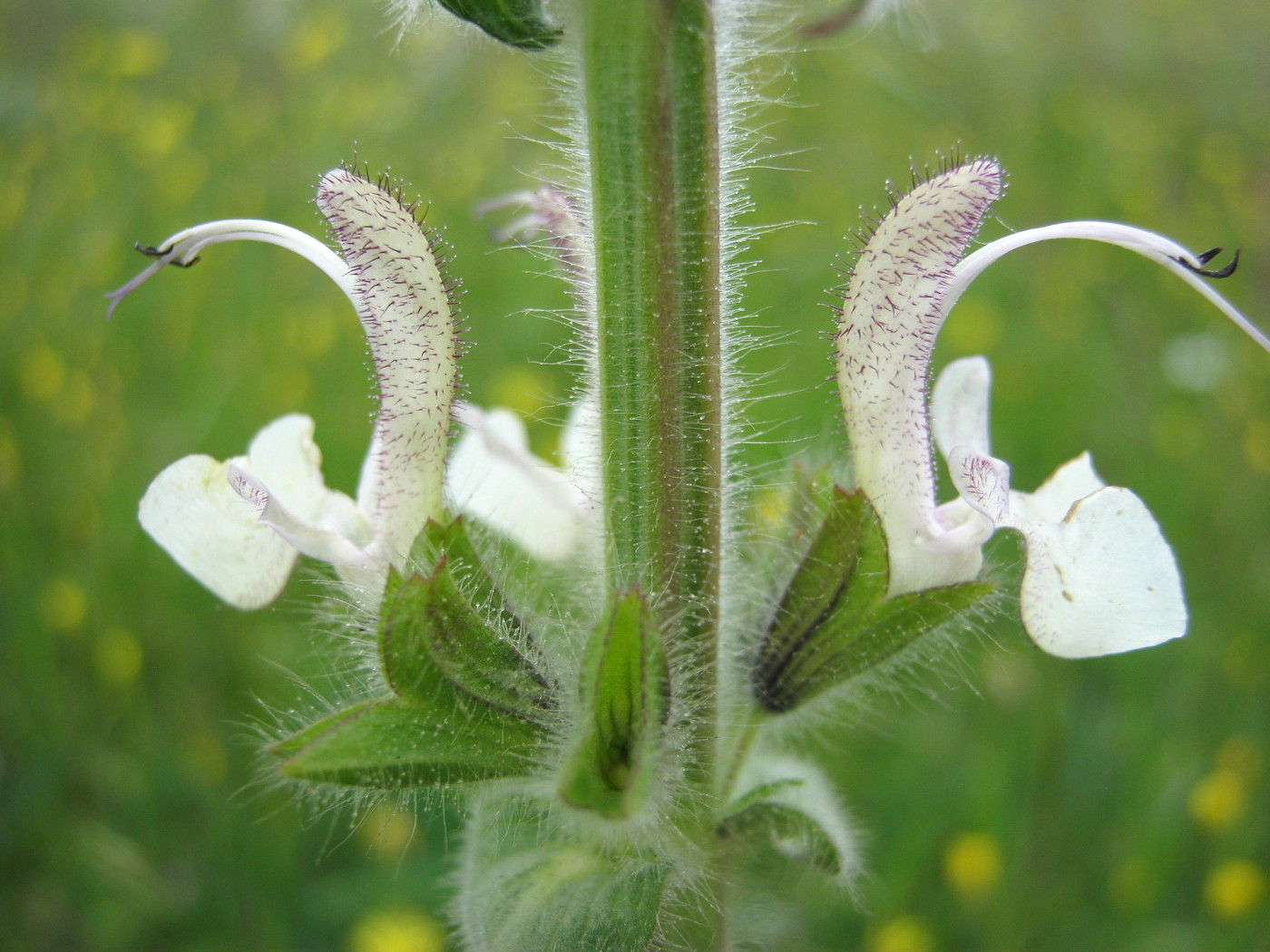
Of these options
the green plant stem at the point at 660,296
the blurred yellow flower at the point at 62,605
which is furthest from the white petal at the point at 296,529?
the blurred yellow flower at the point at 62,605

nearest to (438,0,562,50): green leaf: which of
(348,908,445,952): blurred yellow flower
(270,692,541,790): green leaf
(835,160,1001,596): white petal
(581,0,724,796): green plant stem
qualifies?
(581,0,724,796): green plant stem

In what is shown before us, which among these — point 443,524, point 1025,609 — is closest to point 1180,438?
point 1025,609

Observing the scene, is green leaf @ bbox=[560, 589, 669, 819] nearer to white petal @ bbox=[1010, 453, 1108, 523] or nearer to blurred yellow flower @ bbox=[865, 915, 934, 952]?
white petal @ bbox=[1010, 453, 1108, 523]

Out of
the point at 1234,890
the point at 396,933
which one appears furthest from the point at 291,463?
the point at 1234,890

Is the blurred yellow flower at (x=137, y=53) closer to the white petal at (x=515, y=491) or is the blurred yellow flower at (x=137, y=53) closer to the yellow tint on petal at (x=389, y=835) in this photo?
the yellow tint on petal at (x=389, y=835)

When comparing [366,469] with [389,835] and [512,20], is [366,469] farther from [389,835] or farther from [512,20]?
[389,835]

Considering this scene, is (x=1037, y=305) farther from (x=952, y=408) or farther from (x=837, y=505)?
(x=837, y=505)
